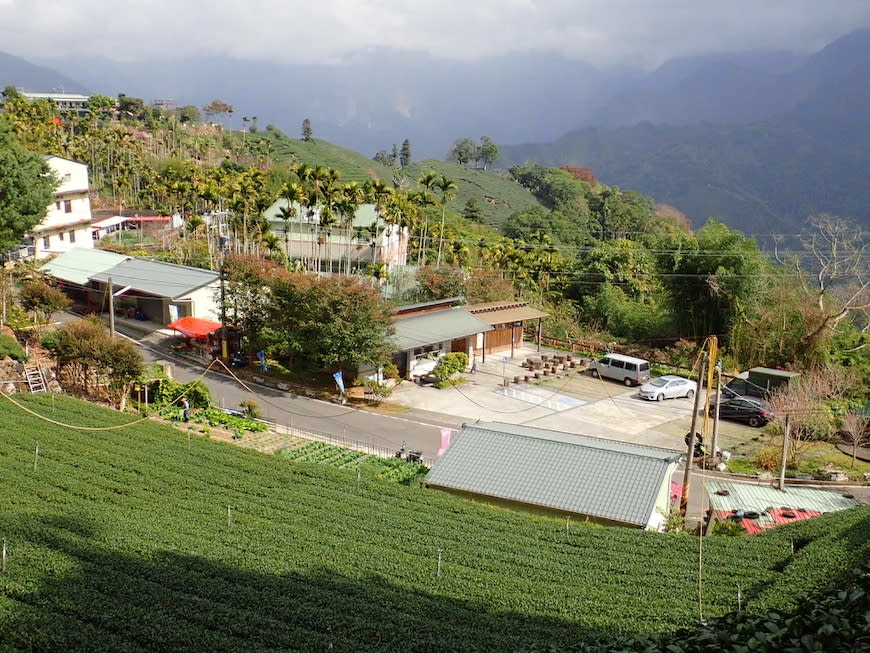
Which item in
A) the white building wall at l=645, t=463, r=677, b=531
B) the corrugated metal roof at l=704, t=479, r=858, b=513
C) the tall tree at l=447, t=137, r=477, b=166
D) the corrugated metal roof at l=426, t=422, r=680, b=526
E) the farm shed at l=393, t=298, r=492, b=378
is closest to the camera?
the corrugated metal roof at l=426, t=422, r=680, b=526

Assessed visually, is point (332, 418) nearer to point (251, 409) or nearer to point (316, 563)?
point (251, 409)

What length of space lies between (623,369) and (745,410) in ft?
18.4

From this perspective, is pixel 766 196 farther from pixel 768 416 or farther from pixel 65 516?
pixel 65 516

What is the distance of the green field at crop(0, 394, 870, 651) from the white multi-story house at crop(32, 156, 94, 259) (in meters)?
24.9

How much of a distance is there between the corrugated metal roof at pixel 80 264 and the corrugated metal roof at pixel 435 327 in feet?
53.0

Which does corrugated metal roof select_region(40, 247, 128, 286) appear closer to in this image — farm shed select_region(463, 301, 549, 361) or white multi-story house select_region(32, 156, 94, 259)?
white multi-story house select_region(32, 156, 94, 259)

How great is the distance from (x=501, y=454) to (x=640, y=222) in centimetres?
7492

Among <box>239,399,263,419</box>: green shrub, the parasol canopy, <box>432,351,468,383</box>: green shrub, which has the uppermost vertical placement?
the parasol canopy

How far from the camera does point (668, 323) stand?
3725cm

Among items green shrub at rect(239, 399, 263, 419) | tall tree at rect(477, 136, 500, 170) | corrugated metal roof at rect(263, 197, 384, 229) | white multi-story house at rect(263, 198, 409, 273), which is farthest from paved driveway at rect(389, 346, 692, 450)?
tall tree at rect(477, 136, 500, 170)

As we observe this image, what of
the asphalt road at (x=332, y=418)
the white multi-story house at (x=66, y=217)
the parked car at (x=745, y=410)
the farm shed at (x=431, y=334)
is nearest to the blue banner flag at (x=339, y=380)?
the asphalt road at (x=332, y=418)

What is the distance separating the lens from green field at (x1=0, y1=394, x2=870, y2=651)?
398 inches

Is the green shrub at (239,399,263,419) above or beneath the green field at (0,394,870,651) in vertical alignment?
beneath

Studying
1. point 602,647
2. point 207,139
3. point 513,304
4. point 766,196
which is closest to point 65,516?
point 602,647
